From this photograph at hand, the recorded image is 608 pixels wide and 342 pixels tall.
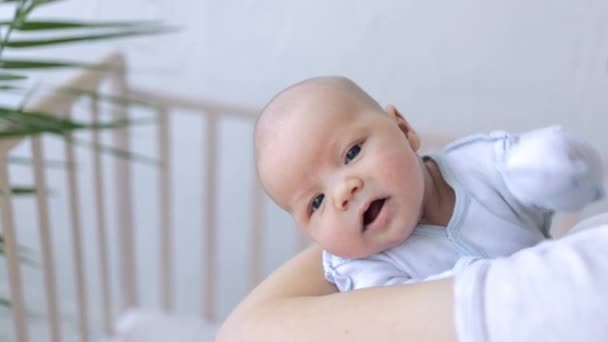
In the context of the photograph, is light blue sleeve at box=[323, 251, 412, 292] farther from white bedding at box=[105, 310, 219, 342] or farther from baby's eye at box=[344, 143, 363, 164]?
white bedding at box=[105, 310, 219, 342]

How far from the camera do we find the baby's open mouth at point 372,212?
1.80 ft

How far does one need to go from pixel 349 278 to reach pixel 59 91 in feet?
2.28

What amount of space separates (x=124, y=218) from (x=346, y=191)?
1.00 meters

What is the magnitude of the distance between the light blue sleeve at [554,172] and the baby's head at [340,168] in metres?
0.08

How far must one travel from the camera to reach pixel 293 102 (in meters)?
0.60

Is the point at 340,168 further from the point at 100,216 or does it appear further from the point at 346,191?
the point at 100,216

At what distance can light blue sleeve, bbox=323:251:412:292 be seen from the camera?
568mm

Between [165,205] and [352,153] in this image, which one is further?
[165,205]

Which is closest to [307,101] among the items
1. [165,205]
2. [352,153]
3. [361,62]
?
[352,153]

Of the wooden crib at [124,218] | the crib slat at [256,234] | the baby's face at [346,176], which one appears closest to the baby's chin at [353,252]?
the baby's face at [346,176]

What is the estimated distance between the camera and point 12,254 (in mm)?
1038

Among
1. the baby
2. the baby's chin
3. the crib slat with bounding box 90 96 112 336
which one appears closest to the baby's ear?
the baby

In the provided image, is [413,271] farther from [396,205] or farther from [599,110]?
[599,110]

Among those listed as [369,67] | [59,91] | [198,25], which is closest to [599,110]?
[369,67]
